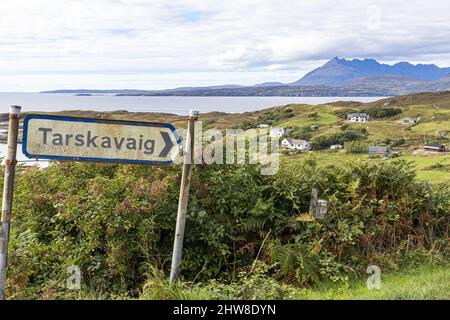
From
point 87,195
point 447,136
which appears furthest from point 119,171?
point 447,136

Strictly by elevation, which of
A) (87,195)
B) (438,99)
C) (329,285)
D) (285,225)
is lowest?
(329,285)

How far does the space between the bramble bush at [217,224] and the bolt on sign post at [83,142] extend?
107 cm

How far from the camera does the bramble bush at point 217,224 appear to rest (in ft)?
18.7

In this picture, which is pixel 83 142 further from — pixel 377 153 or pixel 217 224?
pixel 377 153

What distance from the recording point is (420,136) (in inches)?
1791

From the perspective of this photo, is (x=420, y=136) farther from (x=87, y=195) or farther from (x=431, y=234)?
(x=87, y=195)

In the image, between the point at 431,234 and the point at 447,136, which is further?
the point at 447,136

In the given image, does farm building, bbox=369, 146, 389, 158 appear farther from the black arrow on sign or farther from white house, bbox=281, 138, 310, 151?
the black arrow on sign

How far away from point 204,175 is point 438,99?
94.3 meters

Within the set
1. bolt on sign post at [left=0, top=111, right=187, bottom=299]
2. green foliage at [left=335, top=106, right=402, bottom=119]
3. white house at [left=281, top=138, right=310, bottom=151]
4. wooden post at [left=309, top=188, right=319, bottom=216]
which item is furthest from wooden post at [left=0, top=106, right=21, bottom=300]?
green foliage at [left=335, top=106, right=402, bottom=119]

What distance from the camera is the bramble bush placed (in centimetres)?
569

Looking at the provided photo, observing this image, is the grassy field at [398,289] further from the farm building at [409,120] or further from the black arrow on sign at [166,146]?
the farm building at [409,120]

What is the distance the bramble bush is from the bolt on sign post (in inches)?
42.0
